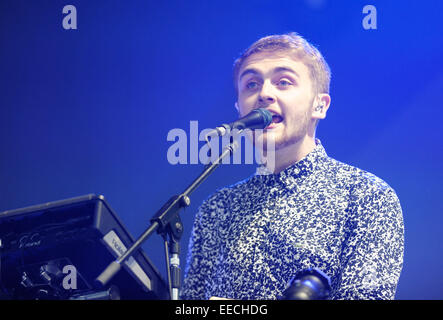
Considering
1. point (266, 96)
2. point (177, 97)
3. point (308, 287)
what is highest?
point (177, 97)

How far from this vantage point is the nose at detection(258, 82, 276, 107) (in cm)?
216

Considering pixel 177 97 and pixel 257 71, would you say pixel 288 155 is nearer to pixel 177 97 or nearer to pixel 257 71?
pixel 257 71

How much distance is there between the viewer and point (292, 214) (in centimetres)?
199

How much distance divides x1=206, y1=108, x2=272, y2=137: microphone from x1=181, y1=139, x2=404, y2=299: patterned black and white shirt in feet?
1.40

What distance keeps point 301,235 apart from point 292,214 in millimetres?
122

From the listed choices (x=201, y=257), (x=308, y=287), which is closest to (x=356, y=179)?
(x=201, y=257)

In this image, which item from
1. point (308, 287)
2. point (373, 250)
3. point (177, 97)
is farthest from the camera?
point (177, 97)

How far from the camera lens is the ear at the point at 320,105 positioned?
2318 millimetres

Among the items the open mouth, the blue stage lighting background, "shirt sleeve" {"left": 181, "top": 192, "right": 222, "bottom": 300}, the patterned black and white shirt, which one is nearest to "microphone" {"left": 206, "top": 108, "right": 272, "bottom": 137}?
the open mouth

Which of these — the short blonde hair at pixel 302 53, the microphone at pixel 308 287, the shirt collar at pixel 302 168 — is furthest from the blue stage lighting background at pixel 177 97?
the microphone at pixel 308 287

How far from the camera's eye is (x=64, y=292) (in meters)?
1.36

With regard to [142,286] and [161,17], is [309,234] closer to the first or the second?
[142,286]

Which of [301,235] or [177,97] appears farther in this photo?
[177,97]

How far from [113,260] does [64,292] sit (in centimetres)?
19
